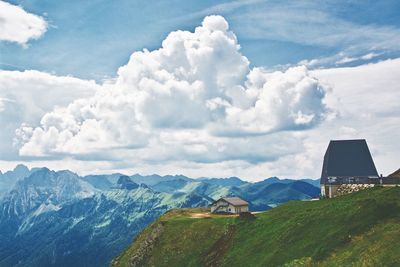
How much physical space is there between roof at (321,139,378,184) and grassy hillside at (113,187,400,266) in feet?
64.7

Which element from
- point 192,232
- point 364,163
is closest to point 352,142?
point 364,163

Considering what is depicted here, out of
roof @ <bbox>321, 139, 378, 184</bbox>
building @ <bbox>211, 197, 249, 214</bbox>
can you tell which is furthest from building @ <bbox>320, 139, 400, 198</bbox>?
building @ <bbox>211, 197, 249, 214</bbox>

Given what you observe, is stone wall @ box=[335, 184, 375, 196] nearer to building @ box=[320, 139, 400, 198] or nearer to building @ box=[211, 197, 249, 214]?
building @ box=[320, 139, 400, 198]

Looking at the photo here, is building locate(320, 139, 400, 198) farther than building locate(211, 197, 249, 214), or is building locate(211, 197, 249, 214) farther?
building locate(211, 197, 249, 214)

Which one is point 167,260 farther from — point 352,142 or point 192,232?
point 352,142

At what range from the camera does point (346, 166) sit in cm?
11262

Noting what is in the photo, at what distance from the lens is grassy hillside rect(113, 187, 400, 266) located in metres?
57.2

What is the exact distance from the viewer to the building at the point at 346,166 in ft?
359

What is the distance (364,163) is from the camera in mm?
112562

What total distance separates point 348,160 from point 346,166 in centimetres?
191

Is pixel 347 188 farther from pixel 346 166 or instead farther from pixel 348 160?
pixel 348 160

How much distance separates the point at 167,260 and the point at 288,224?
104ft

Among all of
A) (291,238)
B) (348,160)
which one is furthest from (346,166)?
(291,238)

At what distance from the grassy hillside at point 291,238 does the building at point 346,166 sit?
16310mm
